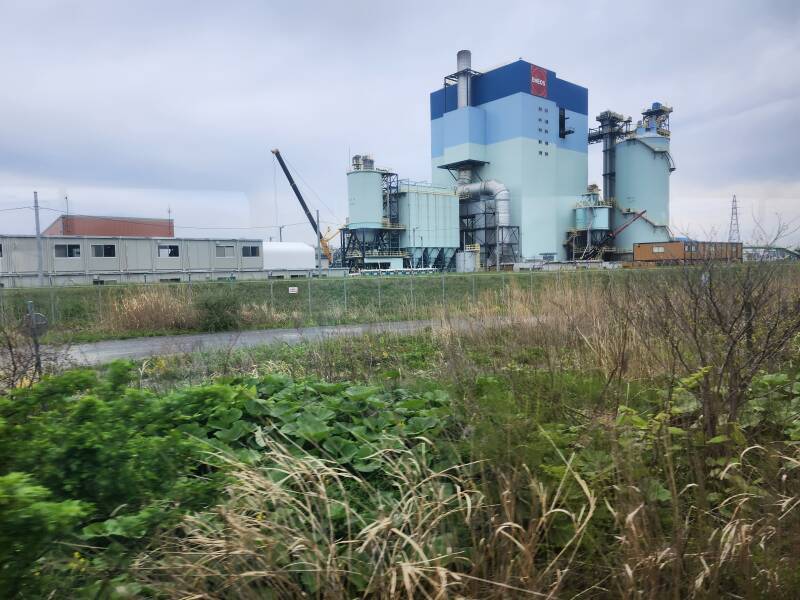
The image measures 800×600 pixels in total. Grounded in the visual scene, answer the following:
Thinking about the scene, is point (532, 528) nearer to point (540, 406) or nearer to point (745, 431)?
point (540, 406)

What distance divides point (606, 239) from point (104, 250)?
174ft

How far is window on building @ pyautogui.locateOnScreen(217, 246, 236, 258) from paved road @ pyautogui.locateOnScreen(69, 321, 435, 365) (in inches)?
1133

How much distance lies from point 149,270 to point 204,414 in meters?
40.2

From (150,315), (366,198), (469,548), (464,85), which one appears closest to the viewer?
(469,548)

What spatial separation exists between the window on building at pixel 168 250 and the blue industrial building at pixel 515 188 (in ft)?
70.0

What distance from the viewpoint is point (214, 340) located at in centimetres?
1401

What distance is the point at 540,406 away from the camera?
373 centimetres

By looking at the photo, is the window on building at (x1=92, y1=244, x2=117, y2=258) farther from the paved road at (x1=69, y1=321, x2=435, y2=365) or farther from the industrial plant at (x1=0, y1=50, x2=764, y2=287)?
the paved road at (x1=69, y1=321, x2=435, y2=365)

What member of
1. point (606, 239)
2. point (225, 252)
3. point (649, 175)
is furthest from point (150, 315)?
point (649, 175)

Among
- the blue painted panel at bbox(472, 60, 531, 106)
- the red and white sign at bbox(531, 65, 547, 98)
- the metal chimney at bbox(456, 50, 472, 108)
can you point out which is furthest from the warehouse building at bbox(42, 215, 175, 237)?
the red and white sign at bbox(531, 65, 547, 98)

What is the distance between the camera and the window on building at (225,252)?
4375 cm

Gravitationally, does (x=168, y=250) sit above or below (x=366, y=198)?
below

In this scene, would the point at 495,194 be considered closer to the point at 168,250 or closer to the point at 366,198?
the point at 366,198

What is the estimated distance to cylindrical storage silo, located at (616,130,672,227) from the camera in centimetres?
6406
